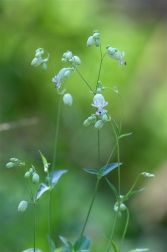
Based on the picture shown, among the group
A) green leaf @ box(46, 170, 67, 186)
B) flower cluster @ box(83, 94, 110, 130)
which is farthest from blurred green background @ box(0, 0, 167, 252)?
flower cluster @ box(83, 94, 110, 130)

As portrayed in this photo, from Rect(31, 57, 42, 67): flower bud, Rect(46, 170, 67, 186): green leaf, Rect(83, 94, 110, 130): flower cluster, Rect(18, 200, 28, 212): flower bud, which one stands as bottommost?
Rect(18, 200, 28, 212): flower bud

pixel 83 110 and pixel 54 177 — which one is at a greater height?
pixel 83 110

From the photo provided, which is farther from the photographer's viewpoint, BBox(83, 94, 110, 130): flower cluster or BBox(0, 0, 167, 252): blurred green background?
BBox(0, 0, 167, 252): blurred green background

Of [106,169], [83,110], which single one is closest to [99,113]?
[106,169]

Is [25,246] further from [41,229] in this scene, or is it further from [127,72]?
[127,72]

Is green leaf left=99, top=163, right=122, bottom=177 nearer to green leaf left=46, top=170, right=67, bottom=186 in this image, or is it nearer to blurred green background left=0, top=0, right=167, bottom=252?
green leaf left=46, top=170, right=67, bottom=186

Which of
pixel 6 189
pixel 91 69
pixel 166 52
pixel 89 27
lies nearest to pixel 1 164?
pixel 6 189

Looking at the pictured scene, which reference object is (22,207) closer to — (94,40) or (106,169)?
(106,169)

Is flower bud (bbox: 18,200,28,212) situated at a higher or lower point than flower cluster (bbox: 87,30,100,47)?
lower

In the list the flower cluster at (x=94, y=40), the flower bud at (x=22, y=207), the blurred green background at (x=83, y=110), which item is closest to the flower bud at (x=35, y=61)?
the flower cluster at (x=94, y=40)

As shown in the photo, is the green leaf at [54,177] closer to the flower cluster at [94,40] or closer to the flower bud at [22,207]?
the flower bud at [22,207]
